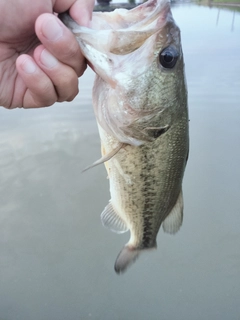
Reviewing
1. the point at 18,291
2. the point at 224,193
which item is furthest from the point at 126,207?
the point at 224,193

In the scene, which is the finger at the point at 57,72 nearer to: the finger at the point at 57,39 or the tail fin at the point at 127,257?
the finger at the point at 57,39

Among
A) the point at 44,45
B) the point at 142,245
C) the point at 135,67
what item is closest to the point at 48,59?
the point at 44,45

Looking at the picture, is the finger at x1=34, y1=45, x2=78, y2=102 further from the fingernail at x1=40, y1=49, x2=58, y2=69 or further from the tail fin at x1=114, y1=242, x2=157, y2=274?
the tail fin at x1=114, y1=242, x2=157, y2=274

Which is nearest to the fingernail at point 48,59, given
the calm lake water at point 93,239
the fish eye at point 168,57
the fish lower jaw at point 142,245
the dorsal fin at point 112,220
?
the fish eye at point 168,57

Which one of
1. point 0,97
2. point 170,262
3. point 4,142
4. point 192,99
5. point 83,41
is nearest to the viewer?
point 83,41

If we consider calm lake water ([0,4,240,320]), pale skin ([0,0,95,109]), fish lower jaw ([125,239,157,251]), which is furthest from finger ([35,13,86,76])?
calm lake water ([0,4,240,320])

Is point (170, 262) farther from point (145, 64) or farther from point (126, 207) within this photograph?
point (145, 64)
